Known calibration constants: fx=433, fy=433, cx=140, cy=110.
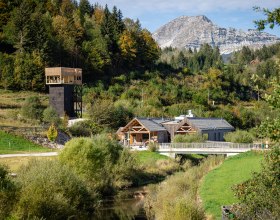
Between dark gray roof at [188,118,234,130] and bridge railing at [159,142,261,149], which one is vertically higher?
dark gray roof at [188,118,234,130]

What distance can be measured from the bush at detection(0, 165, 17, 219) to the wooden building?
117 feet

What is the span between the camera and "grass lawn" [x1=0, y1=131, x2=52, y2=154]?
4072cm

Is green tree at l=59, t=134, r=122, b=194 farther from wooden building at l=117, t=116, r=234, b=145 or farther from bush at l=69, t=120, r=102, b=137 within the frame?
wooden building at l=117, t=116, r=234, b=145

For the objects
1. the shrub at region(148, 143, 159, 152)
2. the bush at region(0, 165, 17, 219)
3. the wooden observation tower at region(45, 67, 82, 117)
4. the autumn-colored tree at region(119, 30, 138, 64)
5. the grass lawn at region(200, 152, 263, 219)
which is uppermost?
the autumn-colored tree at region(119, 30, 138, 64)

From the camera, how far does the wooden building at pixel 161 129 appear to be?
2105 inches

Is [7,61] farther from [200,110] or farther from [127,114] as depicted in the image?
[200,110]

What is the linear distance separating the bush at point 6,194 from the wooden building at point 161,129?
35.5 metres

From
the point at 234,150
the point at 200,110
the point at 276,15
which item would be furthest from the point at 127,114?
the point at 276,15

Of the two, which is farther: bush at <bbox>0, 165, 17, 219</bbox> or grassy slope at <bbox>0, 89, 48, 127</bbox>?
grassy slope at <bbox>0, 89, 48, 127</bbox>

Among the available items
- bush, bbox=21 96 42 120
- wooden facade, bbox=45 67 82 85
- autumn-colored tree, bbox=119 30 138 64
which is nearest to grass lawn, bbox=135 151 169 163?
bush, bbox=21 96 42 120

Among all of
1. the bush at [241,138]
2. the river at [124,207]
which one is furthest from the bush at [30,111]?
the river at [124,207]

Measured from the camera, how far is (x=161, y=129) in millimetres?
54469

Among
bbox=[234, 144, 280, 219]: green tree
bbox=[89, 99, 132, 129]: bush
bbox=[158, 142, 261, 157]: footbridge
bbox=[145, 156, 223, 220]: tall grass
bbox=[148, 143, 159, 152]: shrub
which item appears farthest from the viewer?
bbox=[89, 99, 132, 129]: bush

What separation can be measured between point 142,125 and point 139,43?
47.0 meters
